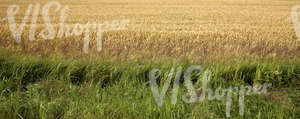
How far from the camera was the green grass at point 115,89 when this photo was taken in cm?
295

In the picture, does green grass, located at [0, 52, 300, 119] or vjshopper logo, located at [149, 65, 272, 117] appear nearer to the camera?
green grass, located at [0, 52, 300, 119]

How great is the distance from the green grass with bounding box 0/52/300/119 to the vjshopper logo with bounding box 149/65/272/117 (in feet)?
0.22

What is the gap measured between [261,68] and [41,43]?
4.20m

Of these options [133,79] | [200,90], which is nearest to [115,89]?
[133,79]

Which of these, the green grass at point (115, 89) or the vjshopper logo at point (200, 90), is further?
the vjshopper logo at point (200, 90)

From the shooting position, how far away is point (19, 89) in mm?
3688

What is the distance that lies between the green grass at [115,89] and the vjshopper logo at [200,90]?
67 millimetres

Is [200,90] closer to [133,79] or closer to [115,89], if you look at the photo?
[133,79]

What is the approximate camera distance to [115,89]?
3545 millimetres

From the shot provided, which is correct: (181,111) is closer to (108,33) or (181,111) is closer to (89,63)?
(89,63)

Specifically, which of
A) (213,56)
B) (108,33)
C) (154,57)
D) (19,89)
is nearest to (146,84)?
(154,57)

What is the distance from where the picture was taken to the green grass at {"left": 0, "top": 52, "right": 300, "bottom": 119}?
295 cm

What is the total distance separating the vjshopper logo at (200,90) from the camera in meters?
3.24

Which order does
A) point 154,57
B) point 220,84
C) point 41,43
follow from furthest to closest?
point 41,43 < point 154,57 < point 220,84
